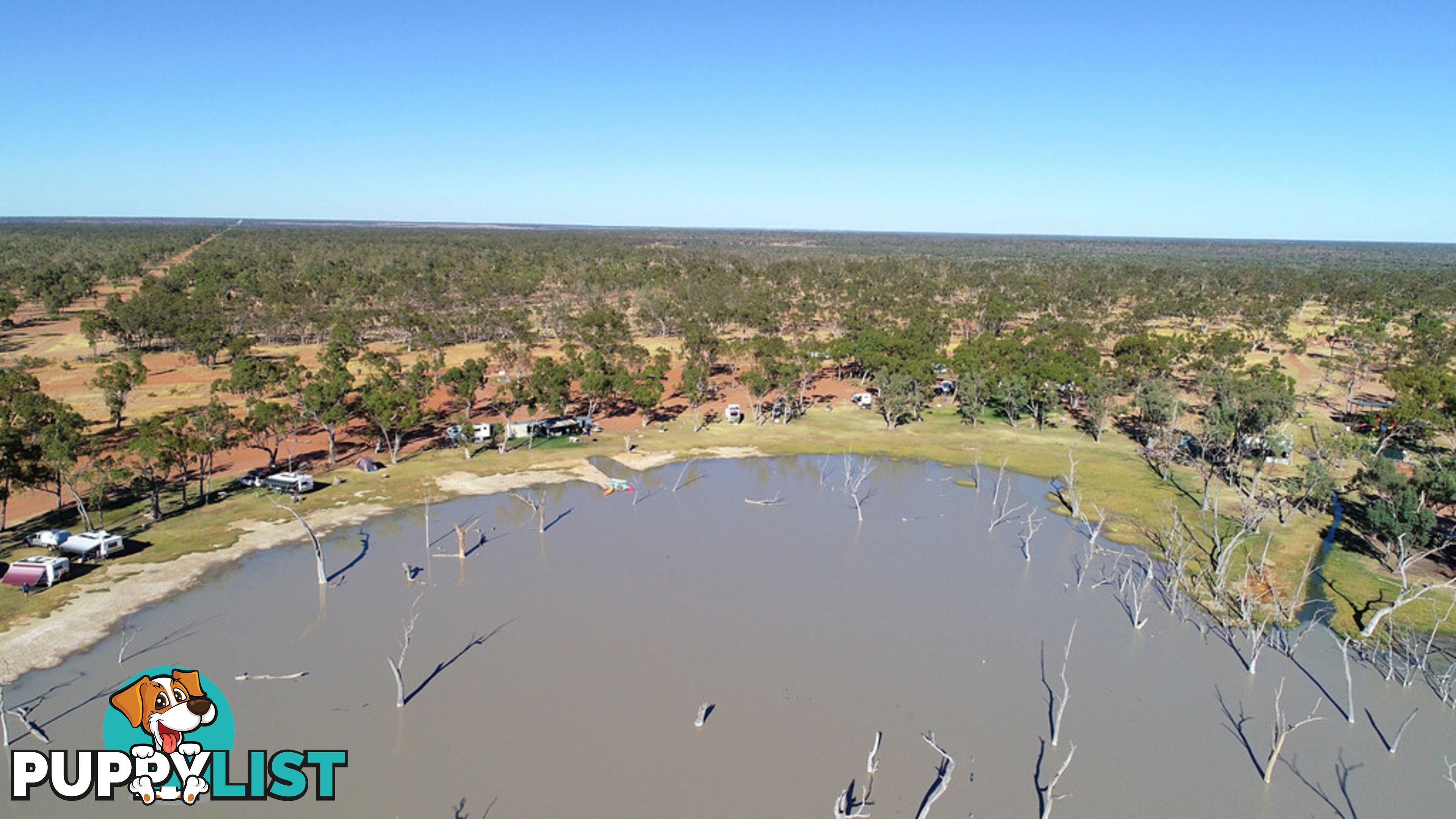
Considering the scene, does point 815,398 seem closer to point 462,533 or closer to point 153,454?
point 462,533

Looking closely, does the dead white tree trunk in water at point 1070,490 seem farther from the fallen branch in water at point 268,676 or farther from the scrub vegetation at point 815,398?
the fallen branch in water at point 268,676

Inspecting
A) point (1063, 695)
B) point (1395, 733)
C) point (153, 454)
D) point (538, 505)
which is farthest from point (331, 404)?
point (1395, 733)

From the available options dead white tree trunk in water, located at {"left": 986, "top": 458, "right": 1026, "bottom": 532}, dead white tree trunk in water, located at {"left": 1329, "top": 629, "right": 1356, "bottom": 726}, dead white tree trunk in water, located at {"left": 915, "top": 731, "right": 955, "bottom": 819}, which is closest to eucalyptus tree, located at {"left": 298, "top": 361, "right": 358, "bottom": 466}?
dead white tree trunk in water, located at {"left": 986, "top": 458, "right": 1026, "bottom": 532}

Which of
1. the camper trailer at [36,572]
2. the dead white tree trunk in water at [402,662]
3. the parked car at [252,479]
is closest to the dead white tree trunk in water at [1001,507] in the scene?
the dead white tree trunk in water at [402,662]

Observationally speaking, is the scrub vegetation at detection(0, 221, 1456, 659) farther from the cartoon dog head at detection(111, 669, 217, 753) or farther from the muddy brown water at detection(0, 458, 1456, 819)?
the cartoon dog head at detection(111, 669, 217, 753)

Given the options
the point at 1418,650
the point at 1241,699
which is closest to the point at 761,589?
the point at 1241,699

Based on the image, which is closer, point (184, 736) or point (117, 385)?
point (184, 736)
